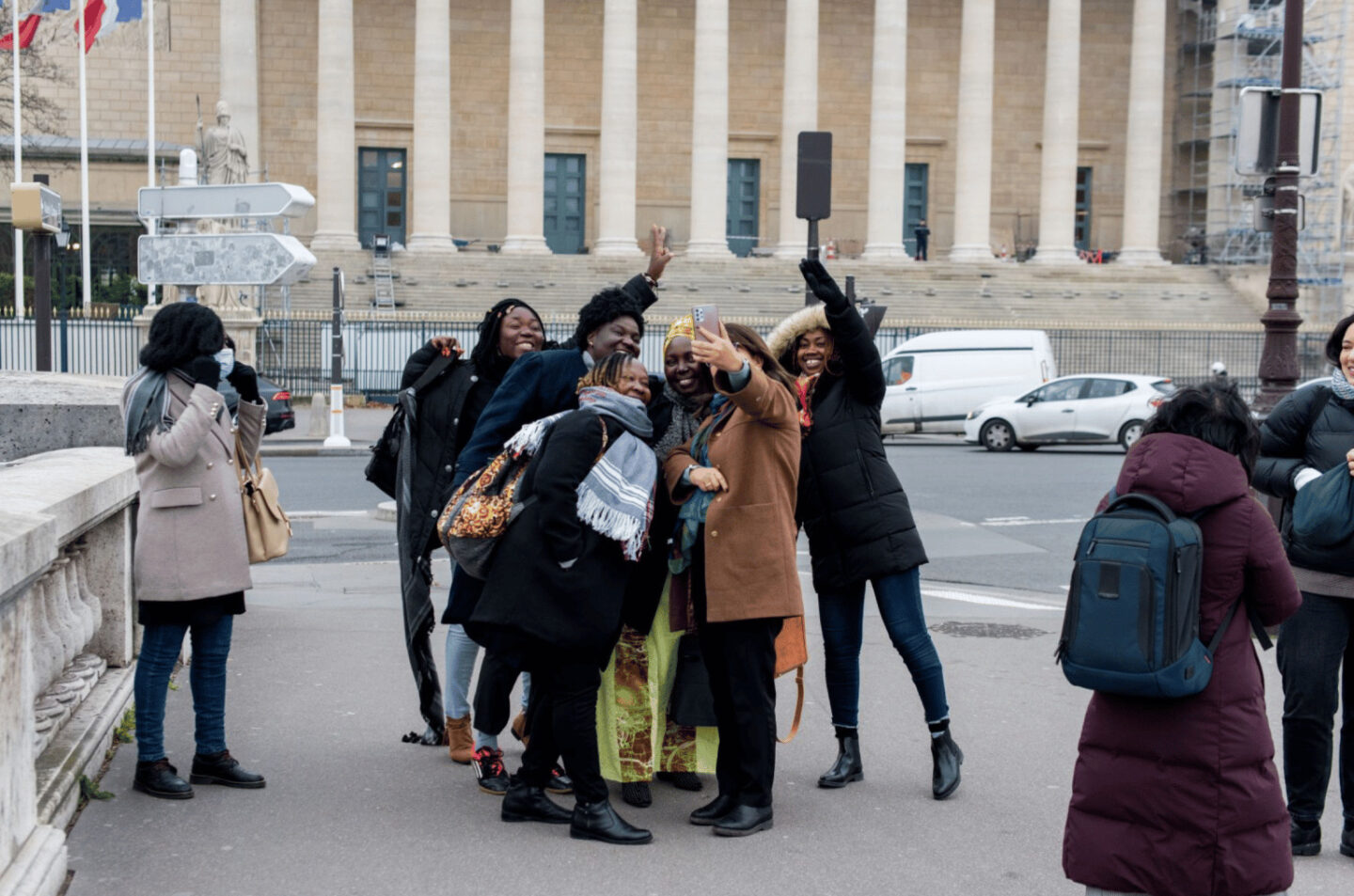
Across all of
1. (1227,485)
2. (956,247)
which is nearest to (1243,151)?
(1227,485)

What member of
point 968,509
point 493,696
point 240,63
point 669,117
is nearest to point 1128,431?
point 968,509

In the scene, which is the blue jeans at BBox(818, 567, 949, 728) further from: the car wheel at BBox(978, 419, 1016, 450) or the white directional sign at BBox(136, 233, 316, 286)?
the car wheel at BBox(978, 419, 1016, 450)

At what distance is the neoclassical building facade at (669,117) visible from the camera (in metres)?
43.0

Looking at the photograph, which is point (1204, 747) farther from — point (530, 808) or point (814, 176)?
point (814, 176)

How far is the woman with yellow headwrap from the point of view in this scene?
Result: 5949 mm

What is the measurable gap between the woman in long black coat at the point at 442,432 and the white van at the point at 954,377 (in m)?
22.5

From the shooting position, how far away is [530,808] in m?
5.80

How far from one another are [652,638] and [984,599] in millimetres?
6126

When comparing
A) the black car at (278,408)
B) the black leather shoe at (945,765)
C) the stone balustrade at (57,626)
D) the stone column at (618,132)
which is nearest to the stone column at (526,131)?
the stone column at (618,132)

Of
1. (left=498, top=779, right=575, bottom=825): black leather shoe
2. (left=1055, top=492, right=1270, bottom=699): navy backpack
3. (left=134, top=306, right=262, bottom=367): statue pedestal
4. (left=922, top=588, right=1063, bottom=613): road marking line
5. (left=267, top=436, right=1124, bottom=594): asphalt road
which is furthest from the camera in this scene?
(left=134, top=306, right=262, bottom=367): statue pedestal

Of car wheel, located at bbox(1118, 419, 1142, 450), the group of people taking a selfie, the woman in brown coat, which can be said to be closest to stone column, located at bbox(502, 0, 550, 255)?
car wheel, located at bbox(1118, 419, 1142, 450)

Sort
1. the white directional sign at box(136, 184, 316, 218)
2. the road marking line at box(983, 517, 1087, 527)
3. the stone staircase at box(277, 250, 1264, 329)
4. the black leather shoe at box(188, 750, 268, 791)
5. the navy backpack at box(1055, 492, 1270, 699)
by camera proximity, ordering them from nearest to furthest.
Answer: the navy backpack at box(1055, 492, 1270, 699) → the black leather shoe at box(188, 750, 268, 791) → the white directional sign at box(136, 184, 316, 218) → the road marking line at box(983, 517, 1087, 527) → the stone staircase at box(277, 250, 1264, 329)

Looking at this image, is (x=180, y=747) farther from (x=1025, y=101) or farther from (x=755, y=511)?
(x=1025, y=101)

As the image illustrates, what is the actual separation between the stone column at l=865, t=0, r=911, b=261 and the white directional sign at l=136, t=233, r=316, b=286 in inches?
1378
